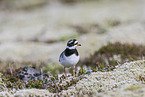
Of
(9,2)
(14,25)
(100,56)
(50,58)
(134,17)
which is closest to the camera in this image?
(100,56)

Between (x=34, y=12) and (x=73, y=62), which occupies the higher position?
(x=34, y=12)

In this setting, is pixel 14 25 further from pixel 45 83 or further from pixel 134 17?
pixel 45 83

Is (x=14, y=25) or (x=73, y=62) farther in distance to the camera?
(x=14, y=25)

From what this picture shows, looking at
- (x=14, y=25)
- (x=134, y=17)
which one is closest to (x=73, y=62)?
(x=134, y=17)

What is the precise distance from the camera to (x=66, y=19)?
2586 centimetres

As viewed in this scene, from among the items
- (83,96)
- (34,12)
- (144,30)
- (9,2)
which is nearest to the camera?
(83,96)

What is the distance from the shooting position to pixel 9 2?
34.6 meters

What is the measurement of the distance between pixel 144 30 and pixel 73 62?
10186mm

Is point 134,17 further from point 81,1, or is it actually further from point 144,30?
point 81,1

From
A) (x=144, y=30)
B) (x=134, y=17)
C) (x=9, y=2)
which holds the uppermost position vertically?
(x=9, y=2)

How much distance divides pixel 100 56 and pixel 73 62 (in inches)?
173

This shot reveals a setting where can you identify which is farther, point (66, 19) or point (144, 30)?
point (66, 19)

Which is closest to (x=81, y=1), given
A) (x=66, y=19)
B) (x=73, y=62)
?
(x=66, y=19)

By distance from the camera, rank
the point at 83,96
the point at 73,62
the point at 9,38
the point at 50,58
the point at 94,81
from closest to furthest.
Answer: the point at 83,96 → the point at 94,81 → the point at 73,62 → the point at 50,58 → the point at 9,38
